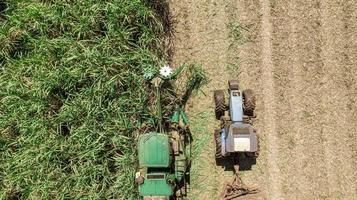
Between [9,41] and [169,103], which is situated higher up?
[9,41]

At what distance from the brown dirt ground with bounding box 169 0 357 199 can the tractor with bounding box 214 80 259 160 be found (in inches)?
13.6

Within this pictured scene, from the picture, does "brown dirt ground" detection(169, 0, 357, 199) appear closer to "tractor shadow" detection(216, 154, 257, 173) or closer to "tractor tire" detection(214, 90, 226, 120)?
"tractor shadow" detection(216, 154, 257, 173)

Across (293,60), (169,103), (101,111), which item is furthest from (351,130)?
(101,111)

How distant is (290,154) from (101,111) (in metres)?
3.90

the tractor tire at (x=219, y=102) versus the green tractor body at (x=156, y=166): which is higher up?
the tractor tire at (x=219, y=102)

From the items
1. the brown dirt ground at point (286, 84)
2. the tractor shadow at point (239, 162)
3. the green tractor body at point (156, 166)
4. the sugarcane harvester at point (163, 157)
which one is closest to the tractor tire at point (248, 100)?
the brown dirt ground at point (286, 84)

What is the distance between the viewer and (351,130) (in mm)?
8578

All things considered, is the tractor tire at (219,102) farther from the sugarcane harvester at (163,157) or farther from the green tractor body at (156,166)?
the green tractor body at (156,166)

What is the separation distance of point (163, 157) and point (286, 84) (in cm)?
304

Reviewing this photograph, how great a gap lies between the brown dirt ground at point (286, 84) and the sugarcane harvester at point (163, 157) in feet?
1.41

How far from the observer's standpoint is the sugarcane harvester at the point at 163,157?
7789 mm

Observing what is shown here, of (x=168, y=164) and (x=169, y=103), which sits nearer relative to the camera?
(x=168, y=164)

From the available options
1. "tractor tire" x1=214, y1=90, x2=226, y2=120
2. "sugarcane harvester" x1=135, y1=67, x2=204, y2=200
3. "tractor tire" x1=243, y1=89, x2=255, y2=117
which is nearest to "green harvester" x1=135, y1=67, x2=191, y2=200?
"sugarcane harvester" x1=135, y1=67, x2=204, y2=200

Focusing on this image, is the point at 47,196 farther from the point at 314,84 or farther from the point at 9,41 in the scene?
the point at 314,84
